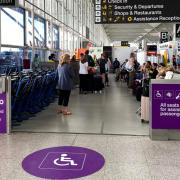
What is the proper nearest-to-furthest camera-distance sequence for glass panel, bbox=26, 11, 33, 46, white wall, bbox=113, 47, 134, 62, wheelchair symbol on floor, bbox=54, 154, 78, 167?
1. wheelchair symbol on floor, bbox=54, 154, 78, 167
2. glass panel, bbox=26, 11, 33, 46
3. white wall, bbox=113, 47, 134, 62

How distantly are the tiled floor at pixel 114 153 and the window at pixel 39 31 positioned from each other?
866 cm

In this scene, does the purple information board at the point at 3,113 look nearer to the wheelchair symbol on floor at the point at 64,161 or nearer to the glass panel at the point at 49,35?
the wheelchair symbol on floor at the point at 64,161

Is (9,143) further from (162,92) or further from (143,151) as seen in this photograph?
(162,92)

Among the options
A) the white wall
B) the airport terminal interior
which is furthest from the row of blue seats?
the white wall

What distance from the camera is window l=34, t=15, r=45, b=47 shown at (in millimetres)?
14150

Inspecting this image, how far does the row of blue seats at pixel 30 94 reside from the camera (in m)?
7.11

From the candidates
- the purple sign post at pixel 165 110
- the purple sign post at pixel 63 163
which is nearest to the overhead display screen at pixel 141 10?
the purple sign post at pixel 165 110

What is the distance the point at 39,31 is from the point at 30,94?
7170mm

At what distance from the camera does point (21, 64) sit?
1230cm

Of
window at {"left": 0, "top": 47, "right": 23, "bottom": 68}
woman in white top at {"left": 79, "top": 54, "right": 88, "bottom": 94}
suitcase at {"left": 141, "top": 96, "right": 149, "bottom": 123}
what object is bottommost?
suitcase at {"left": 141, "top": 96, "right": 149, "bottom": 123}

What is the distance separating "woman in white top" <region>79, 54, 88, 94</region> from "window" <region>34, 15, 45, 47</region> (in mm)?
2582

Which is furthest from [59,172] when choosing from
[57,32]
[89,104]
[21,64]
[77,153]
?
[57,32]

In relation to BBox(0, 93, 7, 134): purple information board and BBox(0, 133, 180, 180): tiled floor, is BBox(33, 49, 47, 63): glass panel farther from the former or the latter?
BBox(0, 133, 180, 180): tiled floor

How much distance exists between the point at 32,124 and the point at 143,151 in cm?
267
